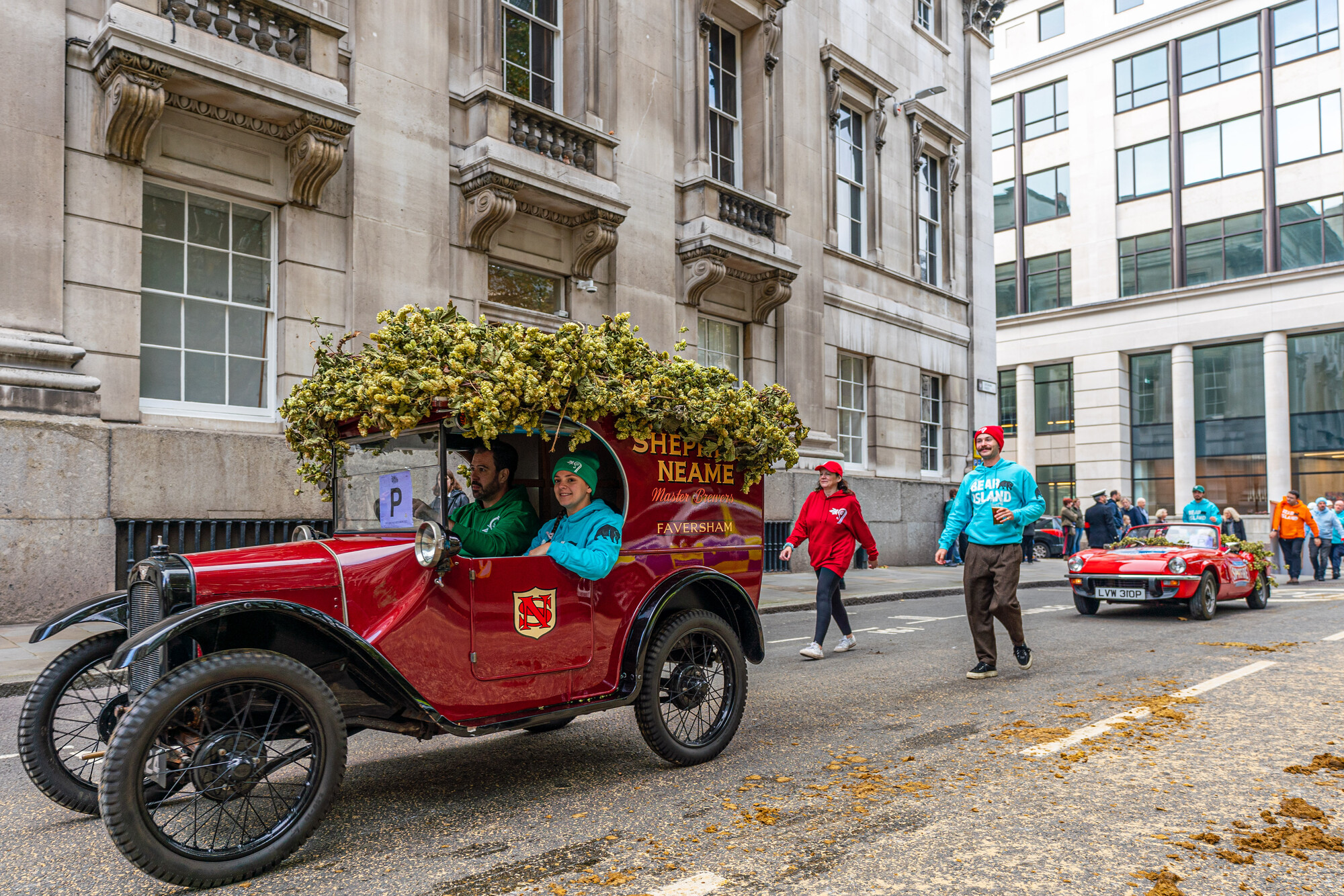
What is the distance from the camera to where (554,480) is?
480cm

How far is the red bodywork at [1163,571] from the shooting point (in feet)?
38.4

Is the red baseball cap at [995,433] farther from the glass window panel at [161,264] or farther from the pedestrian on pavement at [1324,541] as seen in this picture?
the pedestrian on pavement at [1324,541]

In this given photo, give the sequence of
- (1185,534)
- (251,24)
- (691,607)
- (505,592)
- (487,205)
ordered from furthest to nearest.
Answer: (487,205)
(1185,534)
(251,24)
(691,607)
(505,592)

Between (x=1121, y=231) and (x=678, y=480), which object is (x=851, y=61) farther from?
(x=1121, y=231)

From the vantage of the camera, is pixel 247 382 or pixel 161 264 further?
pixel 247 382

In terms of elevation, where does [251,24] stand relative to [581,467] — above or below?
above

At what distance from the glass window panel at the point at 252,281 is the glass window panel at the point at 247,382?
29.2 inches

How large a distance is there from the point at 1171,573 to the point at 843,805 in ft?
30.5

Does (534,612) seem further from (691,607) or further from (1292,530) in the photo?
(1292,530)

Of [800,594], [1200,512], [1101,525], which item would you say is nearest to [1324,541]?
[1101,525]

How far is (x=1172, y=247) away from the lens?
36531 millimetres

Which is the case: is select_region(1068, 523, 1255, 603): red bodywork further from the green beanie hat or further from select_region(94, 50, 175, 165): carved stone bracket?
select_region(94, 50, 175, 165): carved stone bracket

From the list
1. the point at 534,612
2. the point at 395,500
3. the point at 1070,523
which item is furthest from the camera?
the point at 1070,523

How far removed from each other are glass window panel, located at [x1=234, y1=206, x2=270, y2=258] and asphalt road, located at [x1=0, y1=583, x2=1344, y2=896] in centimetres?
682
